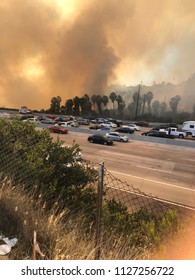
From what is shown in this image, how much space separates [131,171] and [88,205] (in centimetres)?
1208

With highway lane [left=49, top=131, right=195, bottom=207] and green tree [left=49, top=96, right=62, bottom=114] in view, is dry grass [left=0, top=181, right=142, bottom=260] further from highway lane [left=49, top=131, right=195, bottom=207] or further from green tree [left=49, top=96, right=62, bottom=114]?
green tree [left=49, top=96, right=62, bottom=114]

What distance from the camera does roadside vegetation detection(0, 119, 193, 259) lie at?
A: 3342mm

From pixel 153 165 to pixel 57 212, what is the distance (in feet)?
53.0

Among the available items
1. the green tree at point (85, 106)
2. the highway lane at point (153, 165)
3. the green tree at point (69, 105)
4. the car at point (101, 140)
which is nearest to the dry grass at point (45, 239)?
the highway lane at point (153, 165)

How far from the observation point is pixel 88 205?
657 centimetres

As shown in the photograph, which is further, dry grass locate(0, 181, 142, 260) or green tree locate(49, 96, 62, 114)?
green tree locate(49, 96, 62, 114)

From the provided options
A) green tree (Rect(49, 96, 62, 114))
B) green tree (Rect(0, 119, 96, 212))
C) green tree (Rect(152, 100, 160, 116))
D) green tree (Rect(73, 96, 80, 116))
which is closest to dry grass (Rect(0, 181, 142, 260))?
green tree (Rect(0, 119, 96, 212))

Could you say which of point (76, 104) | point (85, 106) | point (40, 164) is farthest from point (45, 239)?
point (76, 104)

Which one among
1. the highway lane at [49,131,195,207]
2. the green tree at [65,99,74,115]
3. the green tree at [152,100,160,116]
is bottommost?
the highway lane at [49,131,195,207]

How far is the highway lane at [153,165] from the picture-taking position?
14656mm

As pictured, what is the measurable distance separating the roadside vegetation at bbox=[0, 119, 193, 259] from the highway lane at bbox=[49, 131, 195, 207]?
7578 millimetres

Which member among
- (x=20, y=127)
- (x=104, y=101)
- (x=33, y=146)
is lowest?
(x=33, y=146)

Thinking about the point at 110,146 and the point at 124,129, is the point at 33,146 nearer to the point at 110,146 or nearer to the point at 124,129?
the point at 110,146

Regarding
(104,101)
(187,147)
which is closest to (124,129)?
(187,147)
